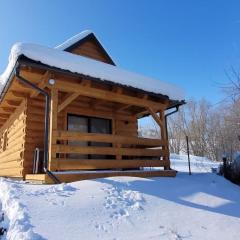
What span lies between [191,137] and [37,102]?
101 feet

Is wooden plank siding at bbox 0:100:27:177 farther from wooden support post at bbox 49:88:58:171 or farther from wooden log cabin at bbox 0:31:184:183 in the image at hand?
wooden support post at bbox 49:88:58:171

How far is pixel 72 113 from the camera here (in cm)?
953

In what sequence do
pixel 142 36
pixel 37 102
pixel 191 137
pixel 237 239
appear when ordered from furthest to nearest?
pixel 191 137 < pixel 142 36 < pixel 37 102 < pixel 237 239

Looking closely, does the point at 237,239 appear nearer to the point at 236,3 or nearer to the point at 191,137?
the point at 236,3

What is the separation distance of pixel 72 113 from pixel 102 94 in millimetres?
1917

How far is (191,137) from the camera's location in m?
37.0

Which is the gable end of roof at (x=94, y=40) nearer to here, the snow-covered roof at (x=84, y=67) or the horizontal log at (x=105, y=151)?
the snow-covered roof at (x=84, y=67)

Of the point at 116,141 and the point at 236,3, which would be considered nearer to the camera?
the point at 116,141

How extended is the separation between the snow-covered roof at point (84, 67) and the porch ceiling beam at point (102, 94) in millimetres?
407

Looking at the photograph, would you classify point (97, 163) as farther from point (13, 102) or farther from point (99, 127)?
point (13, 102)

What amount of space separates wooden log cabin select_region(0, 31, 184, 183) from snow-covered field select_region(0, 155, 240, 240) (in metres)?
1.35

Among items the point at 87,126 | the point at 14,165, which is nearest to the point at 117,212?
the point at 87,126

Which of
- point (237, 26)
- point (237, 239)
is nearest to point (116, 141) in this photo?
point (237, 239)

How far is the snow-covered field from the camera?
12.8ft
